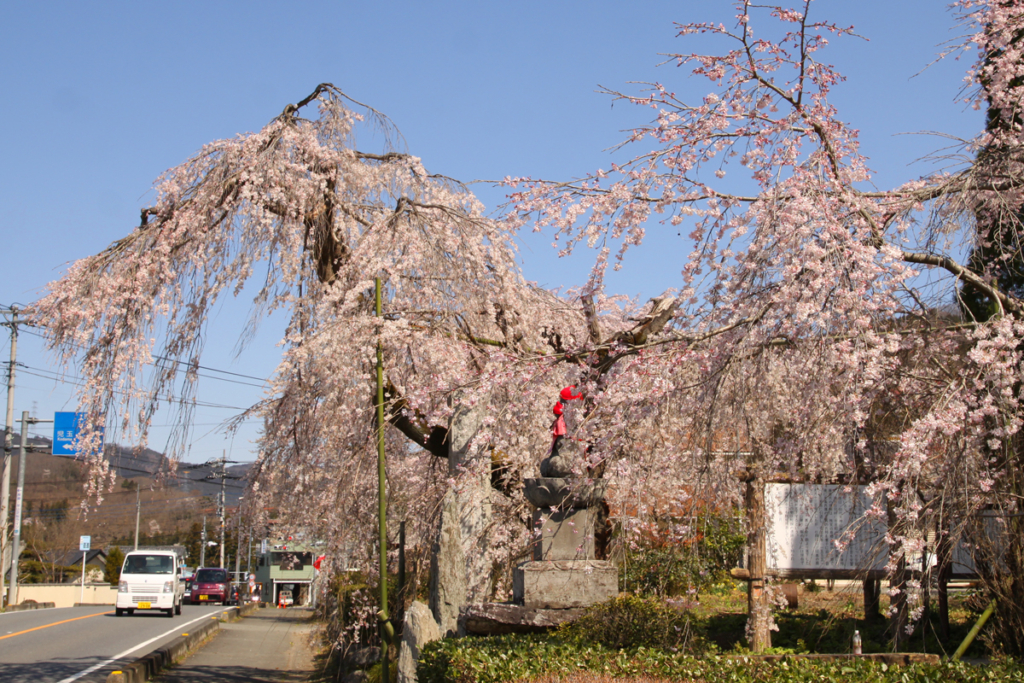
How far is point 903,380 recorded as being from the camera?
561cm

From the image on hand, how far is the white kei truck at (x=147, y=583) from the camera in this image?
22.8 m

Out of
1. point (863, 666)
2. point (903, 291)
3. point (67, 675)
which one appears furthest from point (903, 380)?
point (67, 675)

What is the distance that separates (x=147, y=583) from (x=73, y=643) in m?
9.10

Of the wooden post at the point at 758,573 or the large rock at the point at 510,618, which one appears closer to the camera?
the large rock at the point at 510,618

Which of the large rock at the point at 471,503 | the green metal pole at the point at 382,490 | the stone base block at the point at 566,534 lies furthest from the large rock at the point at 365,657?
the stone base block at the point at 566,534

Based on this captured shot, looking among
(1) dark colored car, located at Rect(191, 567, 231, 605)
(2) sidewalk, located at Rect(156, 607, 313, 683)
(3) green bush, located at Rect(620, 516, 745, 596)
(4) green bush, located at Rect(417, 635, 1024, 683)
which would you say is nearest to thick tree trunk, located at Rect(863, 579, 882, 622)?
(3) green bush, located at Rect(620, 516, 745, 596)

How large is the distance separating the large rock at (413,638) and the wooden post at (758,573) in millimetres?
3389

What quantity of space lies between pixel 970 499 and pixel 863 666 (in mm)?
1325

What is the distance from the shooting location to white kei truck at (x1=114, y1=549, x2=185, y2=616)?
22.8 m

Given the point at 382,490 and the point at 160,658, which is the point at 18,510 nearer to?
the point at 160,658

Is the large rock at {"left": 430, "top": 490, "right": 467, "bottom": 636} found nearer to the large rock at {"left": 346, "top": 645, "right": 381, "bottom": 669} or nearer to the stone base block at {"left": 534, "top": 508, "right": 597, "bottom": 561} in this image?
the stone base block at {"left": 534, "top": 508, "right": 597, "bottom": 561}

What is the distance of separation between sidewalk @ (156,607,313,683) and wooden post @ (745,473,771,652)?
8.10 metres

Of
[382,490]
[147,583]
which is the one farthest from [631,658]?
[147,583]

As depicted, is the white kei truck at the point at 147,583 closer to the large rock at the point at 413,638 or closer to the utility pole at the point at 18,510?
the utility pole at the point at 18,510
